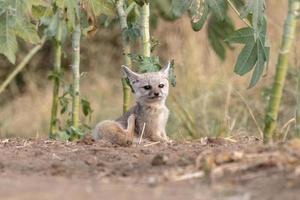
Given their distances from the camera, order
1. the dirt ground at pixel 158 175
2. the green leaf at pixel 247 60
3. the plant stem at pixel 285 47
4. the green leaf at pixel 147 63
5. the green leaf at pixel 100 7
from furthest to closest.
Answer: the green leaf at pixel 147 63
the green leaf at pixel 100 7
the green leaf at pixel 247 60
the plant stem at pixel 285 47
the dirt ground at pixel 158 175

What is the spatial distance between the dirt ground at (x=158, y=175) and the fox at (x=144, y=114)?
5.12ft

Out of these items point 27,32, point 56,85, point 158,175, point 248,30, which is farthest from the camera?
point 56,85

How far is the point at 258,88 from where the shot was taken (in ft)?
40.6

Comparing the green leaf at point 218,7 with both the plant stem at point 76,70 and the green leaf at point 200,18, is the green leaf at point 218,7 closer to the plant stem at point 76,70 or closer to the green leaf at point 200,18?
the green leaf at point 200,18

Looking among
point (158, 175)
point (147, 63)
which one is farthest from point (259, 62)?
point (158, 175)

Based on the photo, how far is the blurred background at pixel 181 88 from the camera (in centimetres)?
1139

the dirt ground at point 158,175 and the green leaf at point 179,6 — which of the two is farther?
the green leaf at point 179,6

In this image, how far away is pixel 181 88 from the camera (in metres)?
12.6

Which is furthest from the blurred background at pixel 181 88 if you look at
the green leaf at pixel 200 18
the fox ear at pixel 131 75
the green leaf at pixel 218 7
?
the green leaf at pixel 218 7

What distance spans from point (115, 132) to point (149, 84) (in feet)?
2.28

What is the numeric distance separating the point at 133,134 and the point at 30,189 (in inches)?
137

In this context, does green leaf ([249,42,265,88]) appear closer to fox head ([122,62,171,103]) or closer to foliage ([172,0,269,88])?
foliage ([172,0,269,88])

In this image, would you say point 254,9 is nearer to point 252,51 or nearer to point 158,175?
point 252,51

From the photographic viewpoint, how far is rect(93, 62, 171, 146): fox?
788 cm
